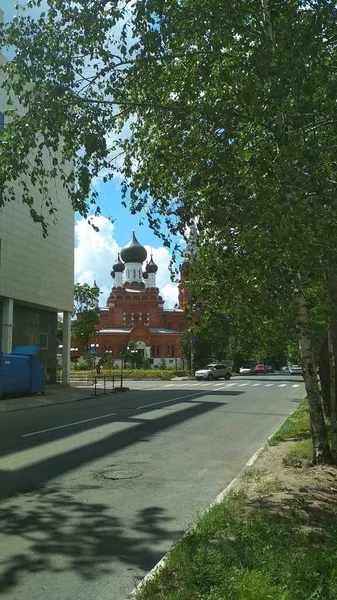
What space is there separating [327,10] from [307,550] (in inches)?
207

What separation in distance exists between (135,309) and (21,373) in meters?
74.7

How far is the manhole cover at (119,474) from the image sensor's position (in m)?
8.47

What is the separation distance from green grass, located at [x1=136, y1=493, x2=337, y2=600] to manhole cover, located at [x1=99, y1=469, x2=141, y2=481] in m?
3.03

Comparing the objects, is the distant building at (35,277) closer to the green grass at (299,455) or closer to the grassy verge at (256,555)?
the green grass at (299,455)

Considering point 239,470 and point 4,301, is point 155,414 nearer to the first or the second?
point 239,470

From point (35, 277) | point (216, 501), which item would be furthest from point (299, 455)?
point (35, 277)

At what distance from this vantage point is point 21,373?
84.8 feet

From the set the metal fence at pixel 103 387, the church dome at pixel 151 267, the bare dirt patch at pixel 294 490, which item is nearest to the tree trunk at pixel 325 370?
the bare dirt patch at pixel 294 490

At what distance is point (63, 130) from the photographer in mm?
7238

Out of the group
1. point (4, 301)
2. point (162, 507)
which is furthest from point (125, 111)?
point (4, 301)

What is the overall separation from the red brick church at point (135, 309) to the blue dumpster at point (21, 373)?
210ft

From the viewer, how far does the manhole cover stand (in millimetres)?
8469

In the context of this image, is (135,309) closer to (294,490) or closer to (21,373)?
(21,373)

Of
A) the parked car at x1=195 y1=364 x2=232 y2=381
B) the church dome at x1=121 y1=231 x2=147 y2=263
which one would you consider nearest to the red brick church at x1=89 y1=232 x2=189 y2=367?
the church dome at x1=121 y1=231 x2=147 y2=263
